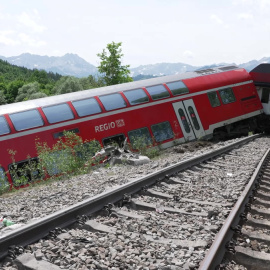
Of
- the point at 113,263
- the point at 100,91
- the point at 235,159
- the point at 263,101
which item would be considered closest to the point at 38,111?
the point at 100,91

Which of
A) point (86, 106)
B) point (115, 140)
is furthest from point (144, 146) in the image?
point (86, 106)

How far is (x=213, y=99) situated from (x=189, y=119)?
182 cm

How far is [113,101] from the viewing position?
14.7m

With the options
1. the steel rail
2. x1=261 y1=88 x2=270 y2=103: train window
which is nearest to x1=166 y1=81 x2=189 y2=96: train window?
x1=261 y1=88 x2=270 y2=103: train window

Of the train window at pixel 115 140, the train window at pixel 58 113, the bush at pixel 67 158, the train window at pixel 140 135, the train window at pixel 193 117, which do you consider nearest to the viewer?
the bush at pixel 67 158

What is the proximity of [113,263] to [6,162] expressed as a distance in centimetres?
907

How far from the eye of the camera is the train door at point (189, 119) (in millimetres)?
16391

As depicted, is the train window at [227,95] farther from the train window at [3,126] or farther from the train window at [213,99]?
the train window at [3,126]

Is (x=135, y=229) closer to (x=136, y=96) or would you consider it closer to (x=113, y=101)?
(x=113, y=101)

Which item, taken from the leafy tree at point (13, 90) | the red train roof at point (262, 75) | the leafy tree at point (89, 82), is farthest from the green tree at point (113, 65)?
the leafy tree at point (13, 90)

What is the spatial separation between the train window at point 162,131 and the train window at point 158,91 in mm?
1129

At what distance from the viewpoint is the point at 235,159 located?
10797 millimetres

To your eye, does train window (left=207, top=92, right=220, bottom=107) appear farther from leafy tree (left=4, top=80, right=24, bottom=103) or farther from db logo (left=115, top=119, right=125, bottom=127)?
leafy tree (left=4, top=80, right=24, bottom=103)

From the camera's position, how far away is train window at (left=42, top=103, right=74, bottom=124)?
42.9 ft
